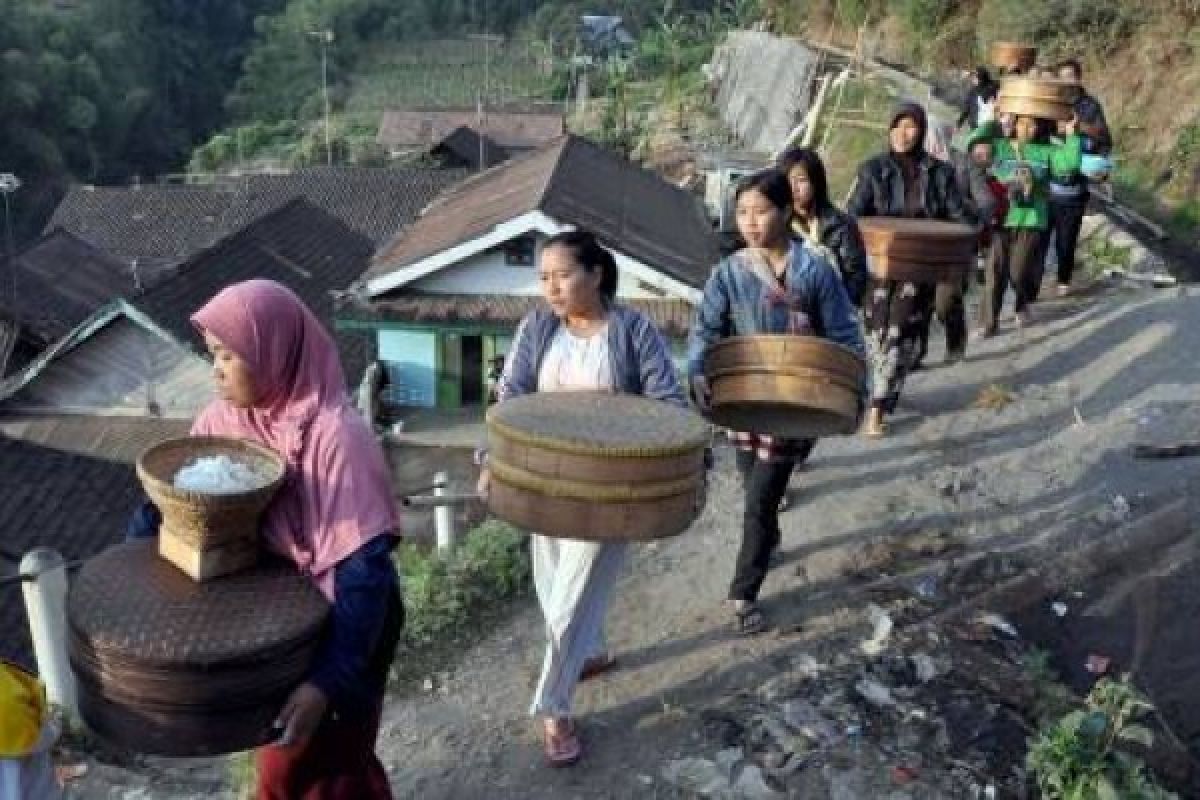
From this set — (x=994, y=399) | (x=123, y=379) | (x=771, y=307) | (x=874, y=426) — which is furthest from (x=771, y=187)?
(x=123, y=379)

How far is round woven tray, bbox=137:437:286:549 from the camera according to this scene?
8.86 ft

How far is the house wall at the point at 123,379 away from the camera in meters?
14.6

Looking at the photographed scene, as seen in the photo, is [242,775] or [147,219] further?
[147,219]

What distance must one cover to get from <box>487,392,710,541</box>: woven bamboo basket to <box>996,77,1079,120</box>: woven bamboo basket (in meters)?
5.61

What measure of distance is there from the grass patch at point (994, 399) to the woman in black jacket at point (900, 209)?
3.30 ft

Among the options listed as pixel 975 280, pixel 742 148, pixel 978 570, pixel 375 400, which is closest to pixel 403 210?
pixel 742 148

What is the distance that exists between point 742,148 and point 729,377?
2741cm

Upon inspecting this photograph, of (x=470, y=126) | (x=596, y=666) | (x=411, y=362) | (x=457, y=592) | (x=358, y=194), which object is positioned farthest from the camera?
(x=470, y=126)

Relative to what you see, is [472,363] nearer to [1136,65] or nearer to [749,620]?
[749,620]

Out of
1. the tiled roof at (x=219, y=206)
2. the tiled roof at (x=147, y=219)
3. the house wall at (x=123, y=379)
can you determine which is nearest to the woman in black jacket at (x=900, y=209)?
the house wall at (x=123, y=379)

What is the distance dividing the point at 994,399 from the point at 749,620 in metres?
3.68

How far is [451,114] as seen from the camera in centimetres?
4612

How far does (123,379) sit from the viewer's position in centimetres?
1488

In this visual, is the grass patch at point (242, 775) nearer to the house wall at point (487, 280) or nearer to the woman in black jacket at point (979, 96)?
the house wall at point (487, 280)
